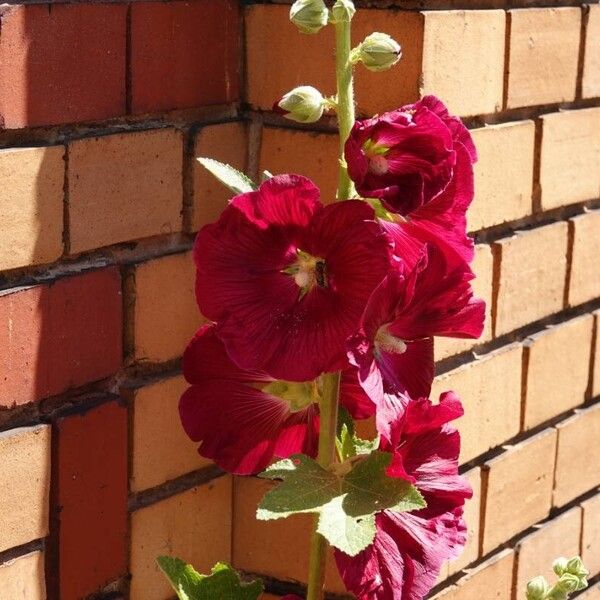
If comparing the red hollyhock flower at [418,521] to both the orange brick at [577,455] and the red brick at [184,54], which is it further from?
the orange brick at [577,455]

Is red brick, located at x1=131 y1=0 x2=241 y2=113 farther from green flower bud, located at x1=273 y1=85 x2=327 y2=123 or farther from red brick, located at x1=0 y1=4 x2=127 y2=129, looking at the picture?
green flower bud, located at x1=273 y1=85 x2=327 y2=123

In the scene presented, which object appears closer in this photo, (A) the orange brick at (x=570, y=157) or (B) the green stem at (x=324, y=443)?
(B) the green stem at (x=324, y=443)

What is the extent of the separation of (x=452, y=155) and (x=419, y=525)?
269 millimetres

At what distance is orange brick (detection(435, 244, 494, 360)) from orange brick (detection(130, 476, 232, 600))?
26 cm

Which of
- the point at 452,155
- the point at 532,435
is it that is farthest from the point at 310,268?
the point at 532,435

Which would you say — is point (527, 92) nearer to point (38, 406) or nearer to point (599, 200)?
point (599, 200)

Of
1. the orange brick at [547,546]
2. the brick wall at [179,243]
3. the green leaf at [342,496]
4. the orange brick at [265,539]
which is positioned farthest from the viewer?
the orange brick at [547,546]

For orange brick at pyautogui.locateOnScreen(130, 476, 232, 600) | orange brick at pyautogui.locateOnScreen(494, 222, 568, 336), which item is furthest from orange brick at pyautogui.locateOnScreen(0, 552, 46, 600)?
orange brick at pyautogui.locateOnScreen(494, 222, 568, 336)

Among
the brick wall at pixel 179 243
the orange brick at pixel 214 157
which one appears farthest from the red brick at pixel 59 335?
the orange brick at pixel 214 157

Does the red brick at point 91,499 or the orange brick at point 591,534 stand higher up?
the red brick at point 91,499

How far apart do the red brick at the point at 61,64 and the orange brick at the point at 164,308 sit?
150 millimetres

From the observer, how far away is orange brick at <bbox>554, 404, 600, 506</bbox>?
165 centimetres

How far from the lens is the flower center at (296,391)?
1.01 metres

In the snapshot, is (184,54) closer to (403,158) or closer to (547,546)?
(403,158)
